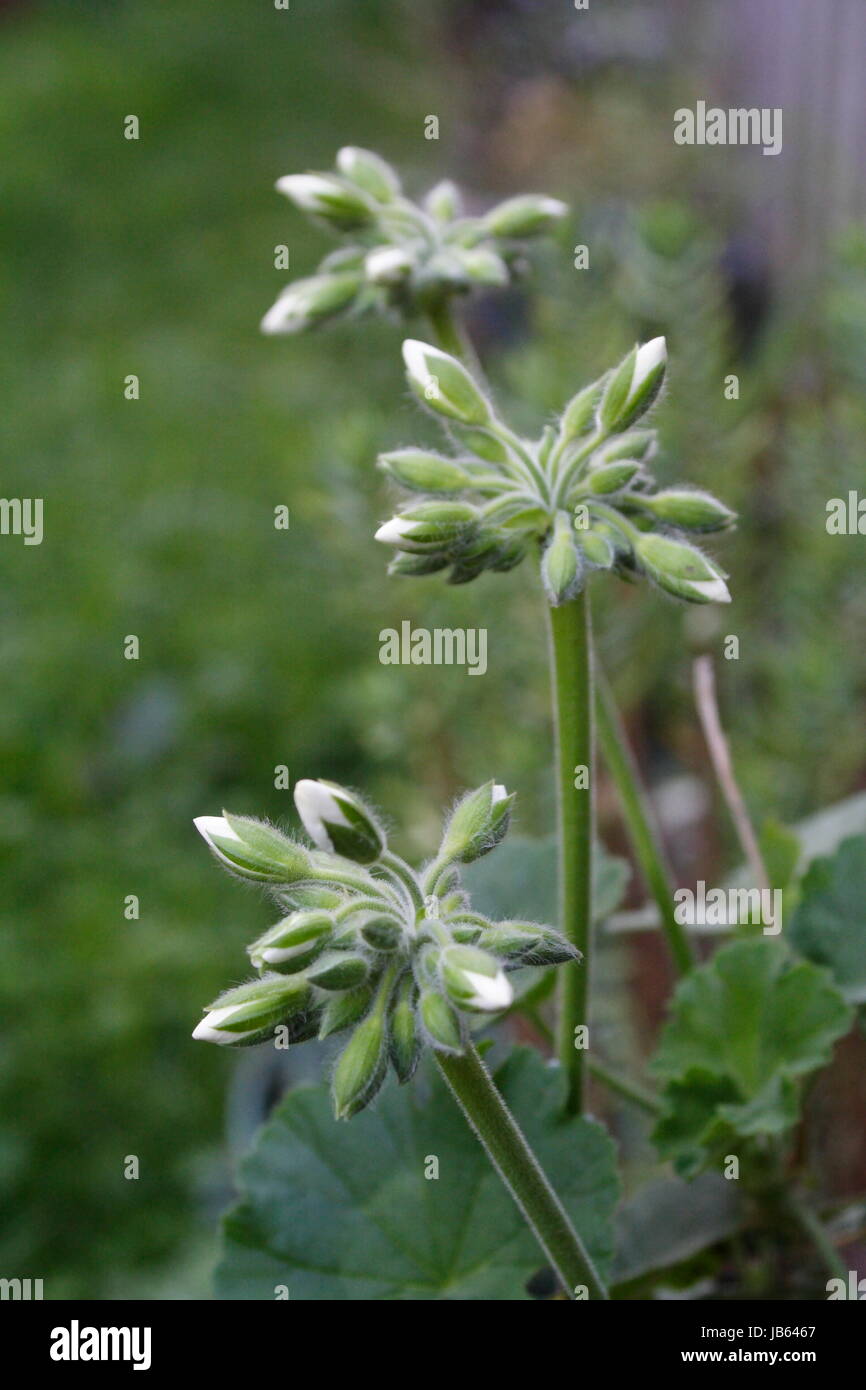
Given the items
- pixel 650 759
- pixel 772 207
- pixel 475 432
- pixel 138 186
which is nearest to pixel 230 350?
pixel 138 186

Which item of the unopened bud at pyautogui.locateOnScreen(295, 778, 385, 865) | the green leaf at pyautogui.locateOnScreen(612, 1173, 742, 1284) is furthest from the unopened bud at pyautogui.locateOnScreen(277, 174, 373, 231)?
the green leaf at pyautogui.locateOnScreen(612, 1173, 742, 1284)

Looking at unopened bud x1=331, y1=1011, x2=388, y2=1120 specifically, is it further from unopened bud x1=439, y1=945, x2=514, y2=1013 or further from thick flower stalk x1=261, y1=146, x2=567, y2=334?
thick flower stalk x1=261, y1=146, x2=567, y2=334

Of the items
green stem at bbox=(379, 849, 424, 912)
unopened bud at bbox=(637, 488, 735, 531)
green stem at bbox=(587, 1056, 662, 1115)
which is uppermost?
unopened bud at bbox=(637, 488, 735, 531)

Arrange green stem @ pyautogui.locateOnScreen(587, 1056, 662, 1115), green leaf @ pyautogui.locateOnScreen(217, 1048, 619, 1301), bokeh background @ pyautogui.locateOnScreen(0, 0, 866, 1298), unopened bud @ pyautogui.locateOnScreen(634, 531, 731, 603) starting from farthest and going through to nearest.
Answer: bokeh background @ pyautogui.locateOnScreen(0, 0, 866, 1298) → green stem @ pyautogui.locateOnScreen(587, 1056, 662, 1115) → green leaf @ pyautogui.locateOnScreen(217, 1048, 619, 1301) → unopened bud @ pyautogui.locateOnScreen(634, 531, 731, 603)

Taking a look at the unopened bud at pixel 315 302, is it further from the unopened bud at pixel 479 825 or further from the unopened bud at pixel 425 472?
the unopened bud at pixel 479 825

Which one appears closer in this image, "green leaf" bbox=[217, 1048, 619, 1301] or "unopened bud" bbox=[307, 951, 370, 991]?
"unopened bud" bbox=[307, 951, 370, 991]

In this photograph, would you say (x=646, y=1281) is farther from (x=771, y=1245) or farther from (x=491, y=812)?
(x=491, y=812)

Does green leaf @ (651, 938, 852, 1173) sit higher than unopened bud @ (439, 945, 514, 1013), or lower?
lower
